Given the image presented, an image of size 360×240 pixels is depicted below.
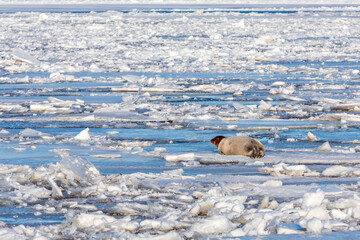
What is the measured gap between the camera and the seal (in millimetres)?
5613

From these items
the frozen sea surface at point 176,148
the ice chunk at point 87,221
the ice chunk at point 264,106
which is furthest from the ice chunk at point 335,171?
the ice chunk at point 264,106

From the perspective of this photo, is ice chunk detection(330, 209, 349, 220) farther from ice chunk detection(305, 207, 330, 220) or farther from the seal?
the seal

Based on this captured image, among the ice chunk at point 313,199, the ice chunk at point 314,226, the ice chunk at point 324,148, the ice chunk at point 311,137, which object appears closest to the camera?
the ice chunk at point 314,226

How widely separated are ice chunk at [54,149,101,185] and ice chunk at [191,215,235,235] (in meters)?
1.23

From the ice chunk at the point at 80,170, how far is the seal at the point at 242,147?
4.33 ft

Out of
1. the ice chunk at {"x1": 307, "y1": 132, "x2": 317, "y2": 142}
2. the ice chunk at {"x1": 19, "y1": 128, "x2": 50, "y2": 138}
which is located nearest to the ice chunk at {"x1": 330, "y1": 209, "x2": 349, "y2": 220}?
the ice chunk at {"x1": 307, "y1": 132, "x2": 317, "y2": 142}

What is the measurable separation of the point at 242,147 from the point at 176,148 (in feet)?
2.28

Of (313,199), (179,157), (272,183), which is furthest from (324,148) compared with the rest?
(313,199)

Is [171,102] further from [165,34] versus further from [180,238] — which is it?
[165,34]

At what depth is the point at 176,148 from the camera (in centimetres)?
609

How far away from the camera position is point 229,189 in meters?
4.48

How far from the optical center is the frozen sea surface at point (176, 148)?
12.5ft

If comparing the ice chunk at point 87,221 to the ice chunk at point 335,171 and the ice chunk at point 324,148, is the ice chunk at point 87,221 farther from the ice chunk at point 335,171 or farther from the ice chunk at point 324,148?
the ice chunk at point 324,148

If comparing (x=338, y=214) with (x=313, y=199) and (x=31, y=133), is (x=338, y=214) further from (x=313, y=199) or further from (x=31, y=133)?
(x=31, y=133)
